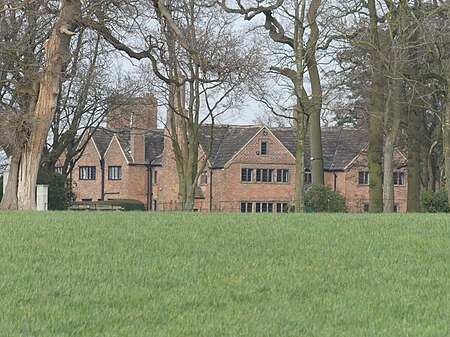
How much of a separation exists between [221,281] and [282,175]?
60117 mm

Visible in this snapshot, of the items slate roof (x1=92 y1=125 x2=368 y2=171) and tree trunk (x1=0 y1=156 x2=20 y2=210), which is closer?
tree trunk (x1=0 y1=156 x2=20 y2=210)

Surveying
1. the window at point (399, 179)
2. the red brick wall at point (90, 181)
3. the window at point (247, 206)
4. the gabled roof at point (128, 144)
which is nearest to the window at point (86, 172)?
the red brick wall at point (90, 181)

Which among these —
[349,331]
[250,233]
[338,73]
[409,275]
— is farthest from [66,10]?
[349,331]

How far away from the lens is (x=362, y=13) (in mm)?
42281

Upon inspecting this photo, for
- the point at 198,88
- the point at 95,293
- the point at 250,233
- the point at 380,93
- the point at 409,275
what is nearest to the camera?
the point at 95,293

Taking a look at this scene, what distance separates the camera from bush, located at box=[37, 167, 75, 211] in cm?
4406

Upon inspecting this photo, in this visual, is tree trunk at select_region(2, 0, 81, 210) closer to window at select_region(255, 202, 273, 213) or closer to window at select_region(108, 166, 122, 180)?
window at select_region(255, 202, 273, 213)

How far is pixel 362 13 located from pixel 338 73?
290 centimetres

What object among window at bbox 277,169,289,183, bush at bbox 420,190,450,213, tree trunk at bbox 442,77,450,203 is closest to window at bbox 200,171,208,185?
window at bbox 277,169,289,183

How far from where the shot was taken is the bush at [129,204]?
67650mm

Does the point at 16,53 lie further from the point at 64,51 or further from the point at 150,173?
the point at 150,173

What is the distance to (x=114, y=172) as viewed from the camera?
77.2 metres

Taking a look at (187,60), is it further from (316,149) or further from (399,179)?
(399,179)

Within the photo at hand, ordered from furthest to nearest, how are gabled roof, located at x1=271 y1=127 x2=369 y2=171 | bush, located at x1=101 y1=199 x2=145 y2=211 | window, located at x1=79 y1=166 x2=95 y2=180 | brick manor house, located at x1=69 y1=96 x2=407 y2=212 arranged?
window, located at x1=79 y1=166 x2=95 y2=180 → gabled roof, located at x1=271 y1=127 x2=369 y2=171 → brick manor house, located at x1=69 y1=96 x2=407 y2=212 → bush, located at x1=101 y1=199 x2=145 y2=211
